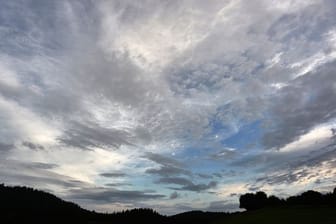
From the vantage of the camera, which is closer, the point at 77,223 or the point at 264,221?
the point at 264,221

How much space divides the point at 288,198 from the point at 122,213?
164ft

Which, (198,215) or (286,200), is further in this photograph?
(198,215)

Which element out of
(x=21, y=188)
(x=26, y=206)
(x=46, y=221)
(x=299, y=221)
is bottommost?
(x=299, y=221)

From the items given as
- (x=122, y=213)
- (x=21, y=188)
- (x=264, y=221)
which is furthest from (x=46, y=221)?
(x=21, y=188)

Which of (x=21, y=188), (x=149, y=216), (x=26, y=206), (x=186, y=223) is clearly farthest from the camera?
(x=21, y=188)

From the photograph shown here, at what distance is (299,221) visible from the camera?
5072 centimetres

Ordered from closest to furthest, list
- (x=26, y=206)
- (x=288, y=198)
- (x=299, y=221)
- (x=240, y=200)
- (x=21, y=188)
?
(x=299, y=221), (x=288, y=198), (x=240, y=200), (x=26, y=206), (x=21, y=188)

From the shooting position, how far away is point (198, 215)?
109500mm

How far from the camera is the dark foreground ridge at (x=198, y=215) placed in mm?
57562

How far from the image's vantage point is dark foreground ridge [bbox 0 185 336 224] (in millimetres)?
57562

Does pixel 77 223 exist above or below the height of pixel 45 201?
below

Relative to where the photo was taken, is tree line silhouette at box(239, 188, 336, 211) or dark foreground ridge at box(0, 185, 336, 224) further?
tree line silhouette at box(239, 188, 336, 211)

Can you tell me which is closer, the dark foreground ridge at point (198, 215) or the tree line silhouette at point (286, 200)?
the dark foreground ridge at point (198, 215)

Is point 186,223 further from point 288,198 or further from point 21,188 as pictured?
point 21,188
